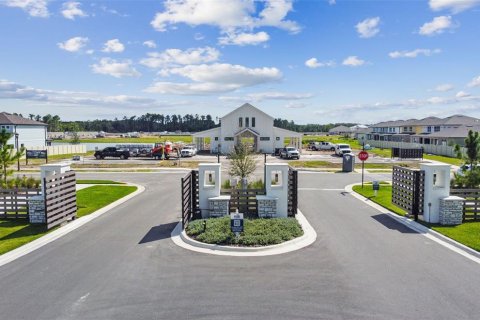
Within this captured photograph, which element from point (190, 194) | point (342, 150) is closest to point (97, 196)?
point (190, 194)

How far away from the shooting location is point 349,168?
108 feet

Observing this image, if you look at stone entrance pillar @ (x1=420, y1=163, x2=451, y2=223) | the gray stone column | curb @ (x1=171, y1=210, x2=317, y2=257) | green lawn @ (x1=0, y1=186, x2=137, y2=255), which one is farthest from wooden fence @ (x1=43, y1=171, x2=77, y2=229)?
the gray stone column

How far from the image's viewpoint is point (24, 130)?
56688 mm

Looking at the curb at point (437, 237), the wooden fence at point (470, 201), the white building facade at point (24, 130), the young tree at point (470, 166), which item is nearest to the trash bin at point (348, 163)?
the young tree at point (470, 166)

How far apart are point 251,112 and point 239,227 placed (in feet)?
133

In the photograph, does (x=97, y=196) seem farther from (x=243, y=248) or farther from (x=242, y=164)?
(x=243, y=248)

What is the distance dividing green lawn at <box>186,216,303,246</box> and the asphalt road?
913 millimetres

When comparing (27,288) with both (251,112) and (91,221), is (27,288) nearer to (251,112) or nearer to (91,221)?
(91,221)

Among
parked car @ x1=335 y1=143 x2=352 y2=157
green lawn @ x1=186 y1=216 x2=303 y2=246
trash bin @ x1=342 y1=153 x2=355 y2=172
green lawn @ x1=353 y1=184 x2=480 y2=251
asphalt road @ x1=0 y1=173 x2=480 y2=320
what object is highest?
parked car @ x1=335 y1=143 x2=352 y2=157

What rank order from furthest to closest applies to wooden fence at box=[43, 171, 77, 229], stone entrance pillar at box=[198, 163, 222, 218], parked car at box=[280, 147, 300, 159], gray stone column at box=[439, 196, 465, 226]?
parked car at box=[280, 147, 300, 159], stone entrance pillar at box=[198, 163, 222, 218], gray stone column at box=[439, 196, 465, 226], wooden fence at box=[43, 171, 77, 229]

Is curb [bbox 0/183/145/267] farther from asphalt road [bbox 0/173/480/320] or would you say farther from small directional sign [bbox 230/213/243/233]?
small directional sign [bbox 230/213/243/233]

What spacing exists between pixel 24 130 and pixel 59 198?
50493 mm

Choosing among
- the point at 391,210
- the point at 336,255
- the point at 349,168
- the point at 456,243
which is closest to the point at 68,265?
the point at 336,255

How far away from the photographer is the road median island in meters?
12.2
